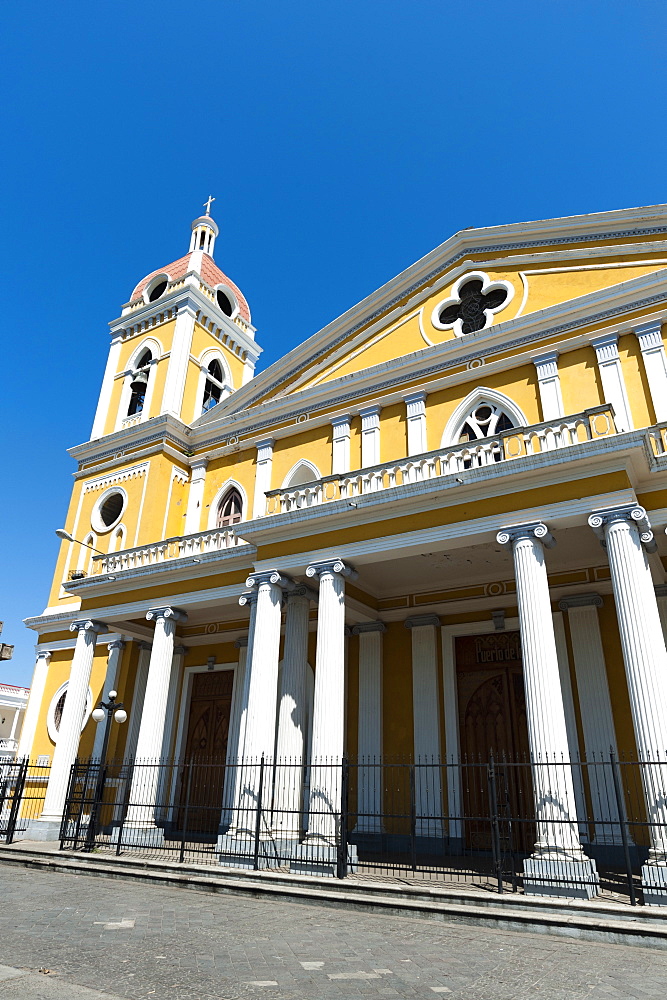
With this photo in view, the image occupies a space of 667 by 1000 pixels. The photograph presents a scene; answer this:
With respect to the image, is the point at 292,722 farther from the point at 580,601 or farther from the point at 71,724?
the point at 71,724

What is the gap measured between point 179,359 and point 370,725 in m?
12.8

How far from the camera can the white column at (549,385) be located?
13.6 metres

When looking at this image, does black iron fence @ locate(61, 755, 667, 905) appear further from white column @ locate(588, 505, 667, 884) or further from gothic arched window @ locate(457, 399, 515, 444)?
gothic arched window @ locate(457, 399, 515, 444)

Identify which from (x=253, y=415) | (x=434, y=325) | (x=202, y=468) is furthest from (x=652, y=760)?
(x=202, y=468)

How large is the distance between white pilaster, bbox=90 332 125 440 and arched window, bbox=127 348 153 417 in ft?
2.57

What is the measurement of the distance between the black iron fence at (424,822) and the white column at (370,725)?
56 mm

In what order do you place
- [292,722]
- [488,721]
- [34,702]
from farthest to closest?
[34,702], [488,721], [292,722]

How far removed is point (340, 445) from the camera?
1655 cm

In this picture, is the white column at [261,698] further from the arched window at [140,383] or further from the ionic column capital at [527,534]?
the arched window at [140,383]

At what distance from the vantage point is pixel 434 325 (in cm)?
1627

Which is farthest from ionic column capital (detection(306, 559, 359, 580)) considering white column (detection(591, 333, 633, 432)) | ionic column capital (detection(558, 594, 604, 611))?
white column (detection(591, 333, 633, 432))

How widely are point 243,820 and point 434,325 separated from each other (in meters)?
11.4

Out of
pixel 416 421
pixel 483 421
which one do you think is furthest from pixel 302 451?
pixel 483 421

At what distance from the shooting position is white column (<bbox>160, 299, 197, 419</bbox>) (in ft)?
67.5
